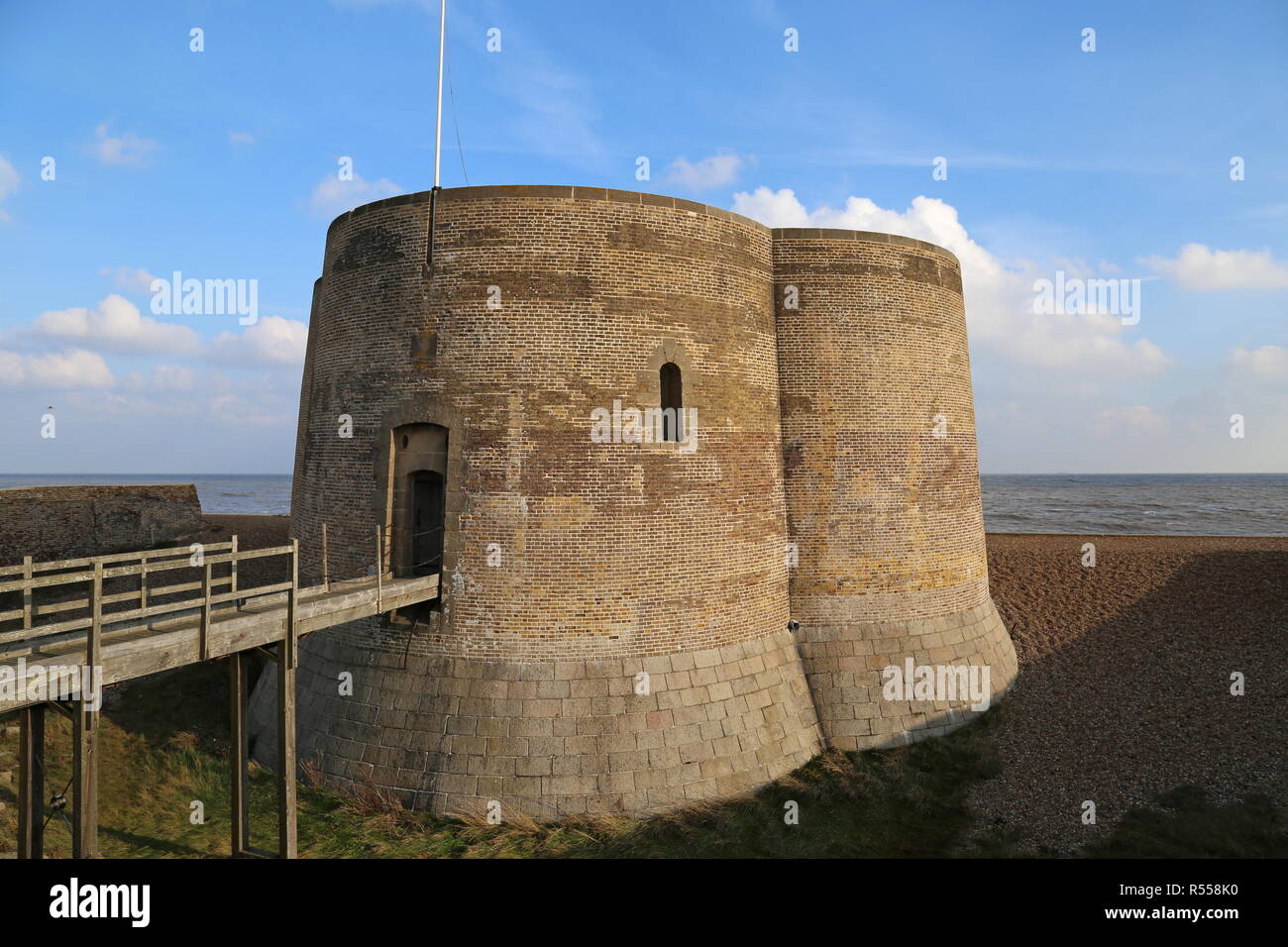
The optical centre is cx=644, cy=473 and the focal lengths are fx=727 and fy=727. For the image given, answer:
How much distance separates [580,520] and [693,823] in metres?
4.86

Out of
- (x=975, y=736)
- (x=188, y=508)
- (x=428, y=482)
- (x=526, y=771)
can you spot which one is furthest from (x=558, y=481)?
(x=188, y=508)

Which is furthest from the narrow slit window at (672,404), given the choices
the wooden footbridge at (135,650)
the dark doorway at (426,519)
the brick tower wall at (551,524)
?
the wooden footbridge at (135,650)

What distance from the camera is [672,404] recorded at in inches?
496

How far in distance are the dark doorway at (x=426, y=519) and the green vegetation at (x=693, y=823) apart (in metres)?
3.73

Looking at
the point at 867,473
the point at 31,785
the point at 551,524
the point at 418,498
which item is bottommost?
the point at 31,785

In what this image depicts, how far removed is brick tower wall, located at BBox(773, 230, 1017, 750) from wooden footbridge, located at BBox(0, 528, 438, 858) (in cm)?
757

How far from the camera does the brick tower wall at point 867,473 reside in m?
14.1

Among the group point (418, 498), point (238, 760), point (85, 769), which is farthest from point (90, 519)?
point (85, 769)

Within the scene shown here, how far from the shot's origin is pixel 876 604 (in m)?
14.4

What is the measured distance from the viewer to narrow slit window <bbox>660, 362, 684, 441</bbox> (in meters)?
12.4

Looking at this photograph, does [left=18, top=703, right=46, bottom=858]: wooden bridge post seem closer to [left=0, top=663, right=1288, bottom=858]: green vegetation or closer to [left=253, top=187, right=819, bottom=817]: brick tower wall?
[left=0, top=663, right=1288, bottom=858]: green vegetation

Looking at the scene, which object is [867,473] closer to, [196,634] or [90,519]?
[196,634]
